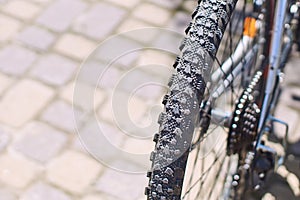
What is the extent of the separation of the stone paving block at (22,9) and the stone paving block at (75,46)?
0.88 feet

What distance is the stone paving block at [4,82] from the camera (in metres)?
3.38

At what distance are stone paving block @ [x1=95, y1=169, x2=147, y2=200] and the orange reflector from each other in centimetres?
88

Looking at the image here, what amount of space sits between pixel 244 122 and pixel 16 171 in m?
1.24

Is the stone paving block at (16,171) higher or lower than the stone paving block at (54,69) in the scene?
lower

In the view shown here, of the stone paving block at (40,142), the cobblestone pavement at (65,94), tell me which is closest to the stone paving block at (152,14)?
the cobblestone pavement at (65,94)

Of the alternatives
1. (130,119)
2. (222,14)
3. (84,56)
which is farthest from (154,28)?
(222,14)

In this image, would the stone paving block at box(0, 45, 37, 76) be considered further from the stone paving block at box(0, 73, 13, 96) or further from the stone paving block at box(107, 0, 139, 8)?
the stone paving block at box(107, 0, 139, 8)

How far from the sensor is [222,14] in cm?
184

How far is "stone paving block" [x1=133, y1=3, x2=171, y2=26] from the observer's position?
3.69m

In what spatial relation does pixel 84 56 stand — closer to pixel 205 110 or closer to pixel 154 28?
pixel 154 28

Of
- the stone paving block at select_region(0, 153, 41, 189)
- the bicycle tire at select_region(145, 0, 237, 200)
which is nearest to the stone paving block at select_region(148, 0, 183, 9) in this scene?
the stone paving block at select_region(0, 153, 41, 189)

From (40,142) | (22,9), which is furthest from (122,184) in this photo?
(22,9)

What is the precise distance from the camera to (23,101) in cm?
333

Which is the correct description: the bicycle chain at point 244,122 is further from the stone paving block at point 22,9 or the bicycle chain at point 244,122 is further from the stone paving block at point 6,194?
the stone paving block at point 22,9
